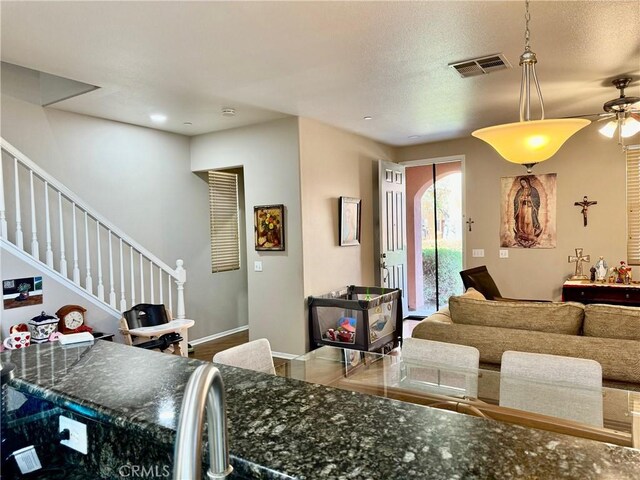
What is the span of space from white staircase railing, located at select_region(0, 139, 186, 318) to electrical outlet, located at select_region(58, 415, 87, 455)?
2.77 meters

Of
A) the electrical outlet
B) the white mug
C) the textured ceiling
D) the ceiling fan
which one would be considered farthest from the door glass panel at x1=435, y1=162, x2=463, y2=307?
the electrical outlet

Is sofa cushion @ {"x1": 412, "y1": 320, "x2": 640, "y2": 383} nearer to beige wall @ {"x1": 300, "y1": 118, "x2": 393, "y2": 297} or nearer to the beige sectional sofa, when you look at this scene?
the beige sectional sofa

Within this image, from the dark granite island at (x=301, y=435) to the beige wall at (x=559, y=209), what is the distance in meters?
5.46

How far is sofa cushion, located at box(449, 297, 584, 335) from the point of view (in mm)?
2730

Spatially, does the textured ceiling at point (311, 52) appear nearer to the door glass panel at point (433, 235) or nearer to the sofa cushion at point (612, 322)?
the sofa cushion at point (612, 322)

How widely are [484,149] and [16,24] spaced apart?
18.1 feet

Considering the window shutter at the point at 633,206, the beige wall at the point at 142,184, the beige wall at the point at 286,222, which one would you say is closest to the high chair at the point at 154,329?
the beige wall at the point at 286,222

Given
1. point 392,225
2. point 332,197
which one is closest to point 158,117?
point 332,197

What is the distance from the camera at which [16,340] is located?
3.11 metres

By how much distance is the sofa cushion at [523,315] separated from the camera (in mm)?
2730

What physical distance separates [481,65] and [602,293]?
10.7ft

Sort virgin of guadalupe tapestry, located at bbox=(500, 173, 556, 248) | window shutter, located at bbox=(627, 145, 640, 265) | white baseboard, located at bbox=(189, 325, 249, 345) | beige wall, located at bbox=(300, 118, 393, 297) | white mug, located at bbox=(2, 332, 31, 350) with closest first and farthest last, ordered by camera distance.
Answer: white mug, located at bbox=(2, 332, 31, 350) < beige wall, located at bbox=(300, 118, 393, 297) < window shutter, located at bbox=(627, 145, 640, 265) < white baseboard, located at bbox=(189, 325, 249, 345) < virgin of guadalupe tapestry, located at bbox=(500, 173, 556, 248)

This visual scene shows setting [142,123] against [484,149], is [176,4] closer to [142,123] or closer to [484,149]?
[142,123]

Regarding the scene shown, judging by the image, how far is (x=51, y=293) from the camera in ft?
11.5
